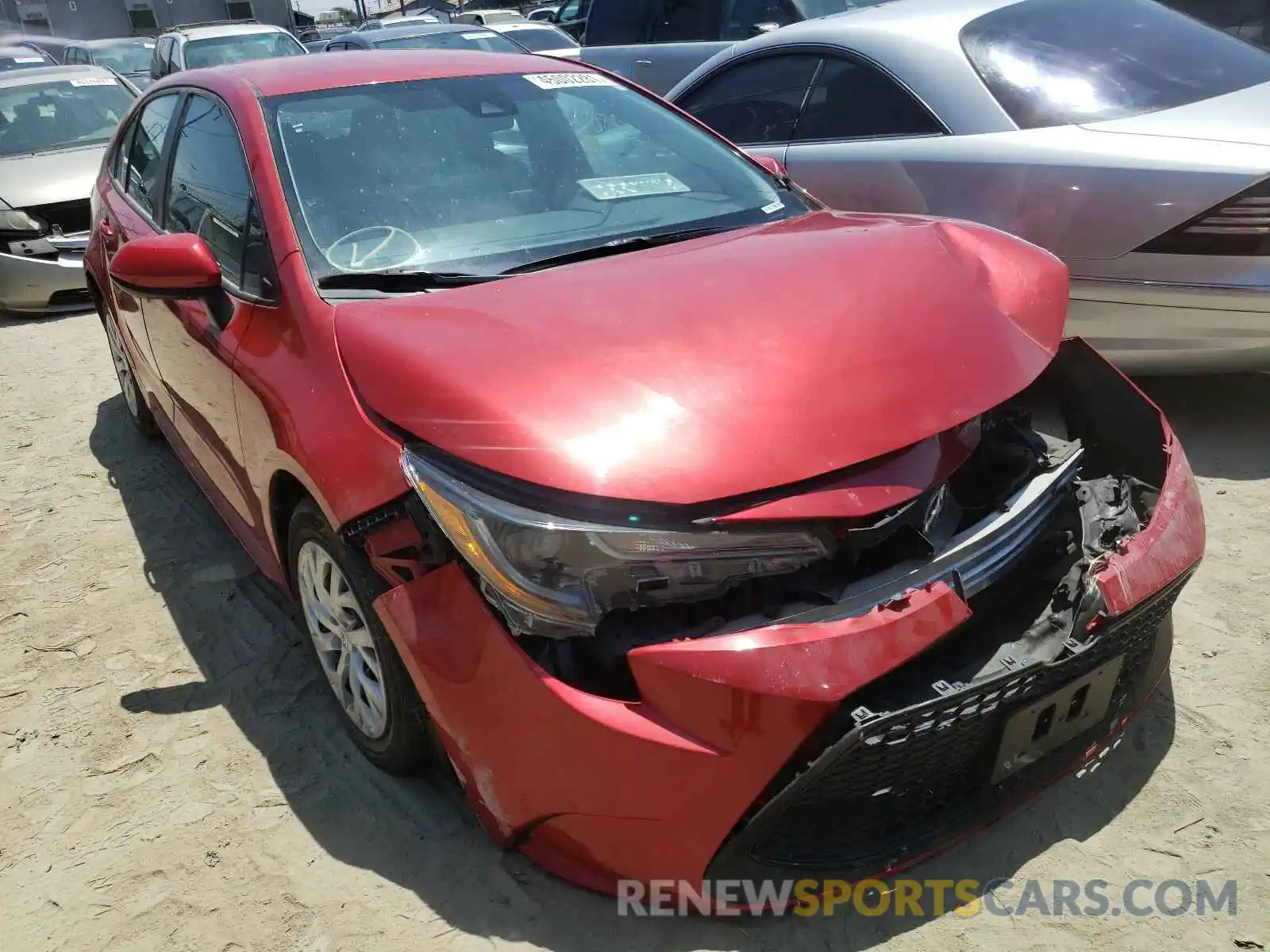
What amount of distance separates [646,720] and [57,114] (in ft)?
28.0

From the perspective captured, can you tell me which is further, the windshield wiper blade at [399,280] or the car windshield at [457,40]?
the car windshield at [457,40]

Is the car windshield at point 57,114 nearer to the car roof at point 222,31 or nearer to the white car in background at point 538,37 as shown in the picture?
the car roof at point 222,31

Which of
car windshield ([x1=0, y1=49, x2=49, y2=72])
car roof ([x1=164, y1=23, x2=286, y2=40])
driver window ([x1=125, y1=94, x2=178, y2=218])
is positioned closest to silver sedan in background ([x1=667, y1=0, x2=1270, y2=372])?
driver window ([x1=125, y1=94, x2=178, y2=218])

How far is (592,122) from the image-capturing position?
309 centimetres

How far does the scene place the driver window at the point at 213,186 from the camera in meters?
2.62

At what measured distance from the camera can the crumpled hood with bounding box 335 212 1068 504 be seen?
1.72m

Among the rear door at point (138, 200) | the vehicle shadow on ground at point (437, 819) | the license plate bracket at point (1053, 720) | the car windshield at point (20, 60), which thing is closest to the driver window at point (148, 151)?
the rear door at point (138, 200)

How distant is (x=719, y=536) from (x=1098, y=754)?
102cm

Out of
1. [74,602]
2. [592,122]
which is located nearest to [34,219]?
[74,602]

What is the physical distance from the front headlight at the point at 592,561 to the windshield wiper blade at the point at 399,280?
0.75 metres

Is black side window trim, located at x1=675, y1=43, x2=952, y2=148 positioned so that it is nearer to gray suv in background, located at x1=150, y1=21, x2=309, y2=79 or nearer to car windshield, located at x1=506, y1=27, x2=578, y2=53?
car windshield, located at x1=506, y1=27, x2=578, y2=53

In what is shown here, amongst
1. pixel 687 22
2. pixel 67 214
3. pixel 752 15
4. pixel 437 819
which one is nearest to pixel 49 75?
pixel 67 214

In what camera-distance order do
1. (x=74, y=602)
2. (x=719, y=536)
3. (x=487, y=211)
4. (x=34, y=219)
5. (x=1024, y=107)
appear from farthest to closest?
1. (x=34, y=219)
2. (x=1024, y=107)
3. (x=74, y=602)
4. (x=487, y=211)
5. (x=719, y=536)

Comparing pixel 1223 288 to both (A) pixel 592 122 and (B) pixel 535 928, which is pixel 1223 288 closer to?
(A) pixel 592 122
